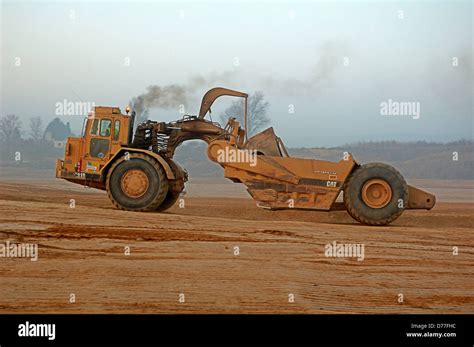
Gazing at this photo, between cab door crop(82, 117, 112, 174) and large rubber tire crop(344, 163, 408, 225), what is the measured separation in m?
5.53

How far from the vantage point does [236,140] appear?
599 inches

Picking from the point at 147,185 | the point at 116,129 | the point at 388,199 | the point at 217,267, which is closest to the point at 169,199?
the point at 147,185

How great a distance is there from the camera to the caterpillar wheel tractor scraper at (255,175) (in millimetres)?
14297

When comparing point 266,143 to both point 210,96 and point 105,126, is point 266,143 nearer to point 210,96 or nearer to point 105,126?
point 210,96

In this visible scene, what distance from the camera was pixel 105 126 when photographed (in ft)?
48.5

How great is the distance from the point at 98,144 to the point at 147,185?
1523 millimetres

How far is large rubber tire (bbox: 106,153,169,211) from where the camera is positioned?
47.2ft

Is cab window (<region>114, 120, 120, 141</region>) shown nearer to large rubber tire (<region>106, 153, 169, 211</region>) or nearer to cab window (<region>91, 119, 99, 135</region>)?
cab window (<region>91, 119, 99, 135</region>)

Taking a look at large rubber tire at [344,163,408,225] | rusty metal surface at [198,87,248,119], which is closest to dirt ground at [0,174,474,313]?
large rubber tire at [344,163,408,225]

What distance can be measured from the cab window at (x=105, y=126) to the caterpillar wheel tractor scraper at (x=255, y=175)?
0.9 inches

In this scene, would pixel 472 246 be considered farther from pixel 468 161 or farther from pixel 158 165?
pixel 468 161

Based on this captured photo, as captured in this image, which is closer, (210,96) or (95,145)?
(95,145)
